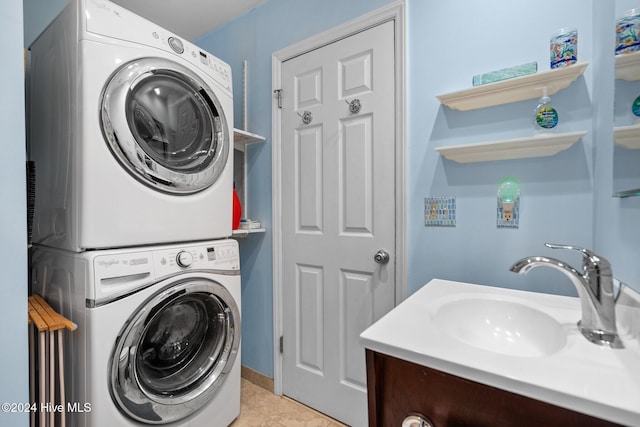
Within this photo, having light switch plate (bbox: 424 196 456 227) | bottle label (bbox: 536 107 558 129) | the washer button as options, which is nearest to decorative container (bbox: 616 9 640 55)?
bottle label (bbox: 536 107 558 129)

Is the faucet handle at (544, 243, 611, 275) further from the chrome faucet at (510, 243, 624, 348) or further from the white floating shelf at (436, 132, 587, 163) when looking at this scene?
the white floating shelf at (436, 132, 587, 163)

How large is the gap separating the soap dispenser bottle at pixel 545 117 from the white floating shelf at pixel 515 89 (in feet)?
0.13

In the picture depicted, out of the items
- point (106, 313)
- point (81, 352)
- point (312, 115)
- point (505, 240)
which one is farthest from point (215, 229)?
point (505, 240)

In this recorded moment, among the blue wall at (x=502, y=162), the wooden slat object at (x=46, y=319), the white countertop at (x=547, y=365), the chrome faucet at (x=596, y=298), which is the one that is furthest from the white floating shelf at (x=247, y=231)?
the chrome faucet at (x=596, y=298)

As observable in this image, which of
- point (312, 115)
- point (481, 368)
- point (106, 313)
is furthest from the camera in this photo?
point (312, 115)

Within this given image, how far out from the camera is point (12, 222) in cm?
92

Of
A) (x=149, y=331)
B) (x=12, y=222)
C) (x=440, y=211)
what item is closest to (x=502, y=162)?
(x=440, y=211)

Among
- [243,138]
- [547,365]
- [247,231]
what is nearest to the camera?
[547,365]

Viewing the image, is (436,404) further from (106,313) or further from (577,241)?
(106,313)

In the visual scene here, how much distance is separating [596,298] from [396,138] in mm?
991

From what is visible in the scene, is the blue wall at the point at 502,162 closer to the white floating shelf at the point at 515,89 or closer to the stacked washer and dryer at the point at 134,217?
the white floating shelf at the point at 515,89

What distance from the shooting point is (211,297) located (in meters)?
1.40

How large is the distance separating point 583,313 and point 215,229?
145 centimetres

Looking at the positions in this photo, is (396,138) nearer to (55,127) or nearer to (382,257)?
(382,257)
